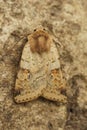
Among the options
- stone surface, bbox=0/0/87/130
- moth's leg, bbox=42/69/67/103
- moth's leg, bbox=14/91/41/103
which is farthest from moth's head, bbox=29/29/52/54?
moth's leg, bbox=14/91/41/103

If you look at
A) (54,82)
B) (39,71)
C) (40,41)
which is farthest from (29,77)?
(40,41)

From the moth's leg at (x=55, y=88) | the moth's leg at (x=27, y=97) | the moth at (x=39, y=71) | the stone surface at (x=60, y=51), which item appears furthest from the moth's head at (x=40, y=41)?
the moth's leg at (x=27, y=97)

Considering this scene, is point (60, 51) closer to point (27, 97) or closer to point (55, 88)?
point (55, 88)

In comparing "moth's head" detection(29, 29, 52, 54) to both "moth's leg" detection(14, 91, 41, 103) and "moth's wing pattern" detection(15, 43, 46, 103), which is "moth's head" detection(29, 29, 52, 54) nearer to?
"moth's wing pattern" detection(15, 43, 46, 103)

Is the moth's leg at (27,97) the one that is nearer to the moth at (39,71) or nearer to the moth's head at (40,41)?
the moth at (39,71)

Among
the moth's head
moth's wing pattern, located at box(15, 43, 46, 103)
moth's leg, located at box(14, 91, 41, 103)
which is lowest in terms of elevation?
moth's leg, located at box(14, 91, 41, 103)

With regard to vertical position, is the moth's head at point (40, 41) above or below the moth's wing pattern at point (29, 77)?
above

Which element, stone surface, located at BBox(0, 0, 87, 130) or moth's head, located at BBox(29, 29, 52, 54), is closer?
stone surface, located at BBox(0, 0, 87, 130)
